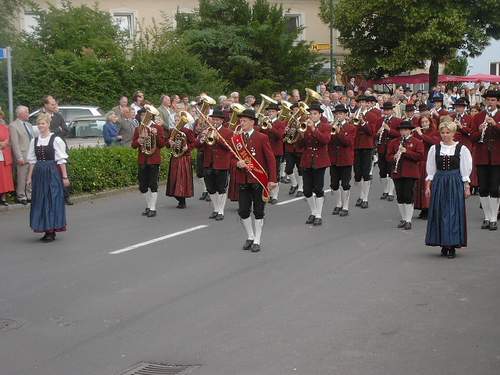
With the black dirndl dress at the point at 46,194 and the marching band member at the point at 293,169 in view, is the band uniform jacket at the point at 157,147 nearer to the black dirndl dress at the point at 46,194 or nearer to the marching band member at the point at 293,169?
the black dirndl dress at the point at 46,194

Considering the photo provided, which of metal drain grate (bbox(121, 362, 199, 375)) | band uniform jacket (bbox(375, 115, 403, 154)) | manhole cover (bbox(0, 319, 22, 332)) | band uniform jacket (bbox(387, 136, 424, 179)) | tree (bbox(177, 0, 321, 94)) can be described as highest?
tree (bbox(177, 0, 321, 94))

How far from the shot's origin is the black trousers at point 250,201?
12125 millimetres

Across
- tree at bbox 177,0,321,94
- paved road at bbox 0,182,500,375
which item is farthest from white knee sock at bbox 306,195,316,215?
tree at bbox 177,0,321,94

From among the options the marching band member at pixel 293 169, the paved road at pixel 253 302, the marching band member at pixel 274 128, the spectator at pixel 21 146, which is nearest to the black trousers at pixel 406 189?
the paved road at pixel 253 302

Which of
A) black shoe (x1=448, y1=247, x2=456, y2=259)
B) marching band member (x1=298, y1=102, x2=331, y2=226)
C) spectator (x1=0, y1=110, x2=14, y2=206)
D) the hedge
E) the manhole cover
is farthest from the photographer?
the hedge

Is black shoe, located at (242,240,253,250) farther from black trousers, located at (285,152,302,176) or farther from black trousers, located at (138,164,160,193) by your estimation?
black trousers, located at (285,152,302,176)

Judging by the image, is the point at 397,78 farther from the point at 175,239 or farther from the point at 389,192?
the point at 175,239

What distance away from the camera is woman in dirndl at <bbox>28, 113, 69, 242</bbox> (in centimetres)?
1273

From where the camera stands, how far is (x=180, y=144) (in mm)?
16312

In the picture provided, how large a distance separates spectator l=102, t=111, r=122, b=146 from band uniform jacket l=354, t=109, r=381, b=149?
5.93m

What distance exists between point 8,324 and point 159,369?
2047 millimetres

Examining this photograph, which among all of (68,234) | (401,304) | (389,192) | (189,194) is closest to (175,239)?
(68,234)

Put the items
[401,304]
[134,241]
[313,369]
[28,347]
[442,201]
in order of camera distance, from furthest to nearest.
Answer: [134,241] → [442,201] → [401,304] → [28,347] → [313,369]

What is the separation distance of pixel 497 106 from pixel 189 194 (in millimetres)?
5598
